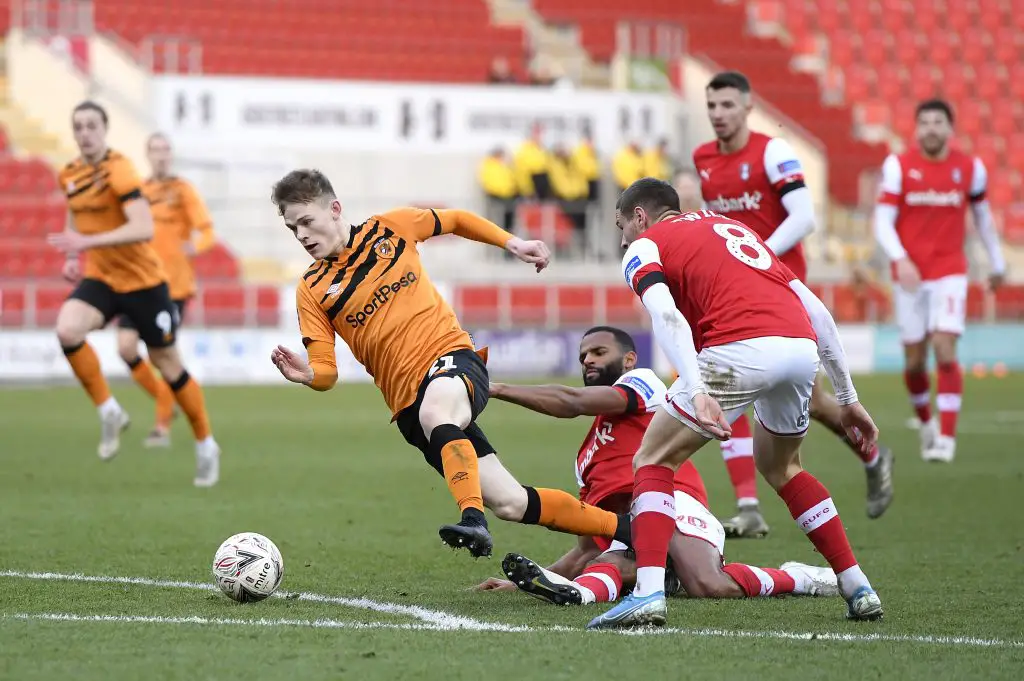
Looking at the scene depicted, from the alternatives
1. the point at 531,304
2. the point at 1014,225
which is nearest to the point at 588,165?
the point at 531,304

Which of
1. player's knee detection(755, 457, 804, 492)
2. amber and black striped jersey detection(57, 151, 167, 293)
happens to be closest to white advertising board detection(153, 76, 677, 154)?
amber and black striped jersey detection(57, 151, 167, 293)

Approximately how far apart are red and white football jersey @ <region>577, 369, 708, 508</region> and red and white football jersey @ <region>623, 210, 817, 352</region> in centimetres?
75

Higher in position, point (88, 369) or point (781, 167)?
point (781, 167)

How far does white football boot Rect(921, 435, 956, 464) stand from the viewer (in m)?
12.1

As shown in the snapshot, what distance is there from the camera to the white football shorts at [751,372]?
18.0ft

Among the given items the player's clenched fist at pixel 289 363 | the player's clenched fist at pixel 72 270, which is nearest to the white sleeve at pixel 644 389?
the player's clenched fist at pixel 289 363

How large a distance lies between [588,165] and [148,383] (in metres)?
13.6

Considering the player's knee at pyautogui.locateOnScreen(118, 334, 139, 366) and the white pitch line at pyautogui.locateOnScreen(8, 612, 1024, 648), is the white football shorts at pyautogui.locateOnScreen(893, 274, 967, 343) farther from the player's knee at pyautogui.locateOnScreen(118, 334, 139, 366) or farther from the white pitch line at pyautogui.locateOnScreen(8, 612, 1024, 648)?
the white pitch line at pyautogui.locateOnScreen(8, 612, 1024, 648)

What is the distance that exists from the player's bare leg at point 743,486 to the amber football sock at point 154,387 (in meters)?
6.01

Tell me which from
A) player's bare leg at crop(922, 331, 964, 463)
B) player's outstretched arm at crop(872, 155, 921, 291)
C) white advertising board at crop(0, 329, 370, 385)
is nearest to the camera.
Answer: player's outstretched arm at crop(872, 155, 921, 291)

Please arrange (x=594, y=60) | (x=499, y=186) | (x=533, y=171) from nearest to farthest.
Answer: (x=499, y=186), (x=533, y=171), (x=594, y=60)

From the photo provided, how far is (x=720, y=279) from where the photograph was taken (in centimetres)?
562

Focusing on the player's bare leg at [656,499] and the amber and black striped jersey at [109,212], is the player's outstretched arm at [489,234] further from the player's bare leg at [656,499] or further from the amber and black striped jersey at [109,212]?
the amber and black striped jersey at [109,212]

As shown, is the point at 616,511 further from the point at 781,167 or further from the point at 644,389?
the point at 781,167
